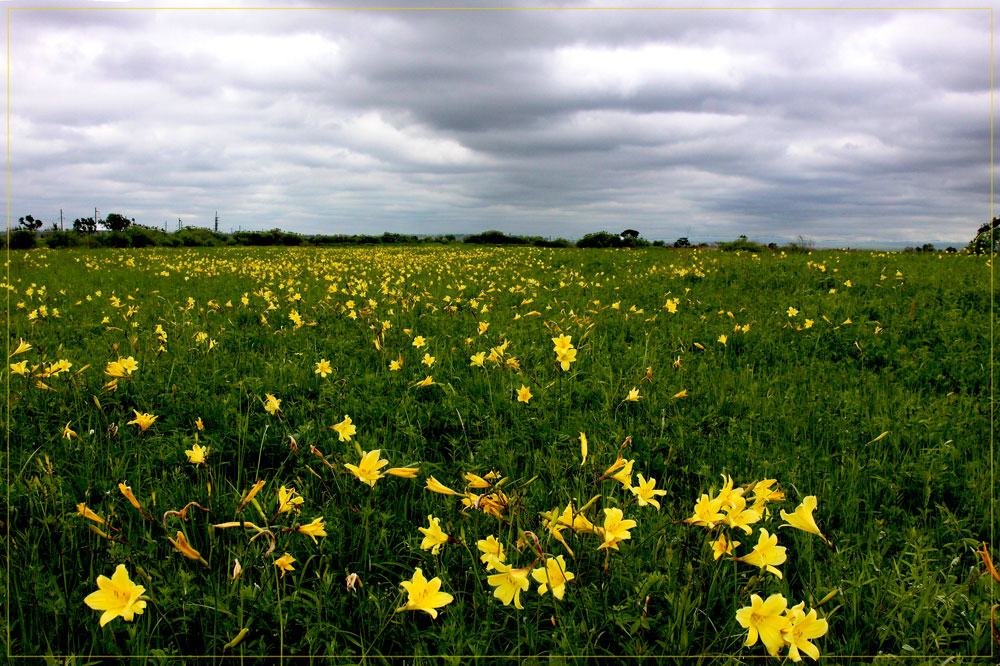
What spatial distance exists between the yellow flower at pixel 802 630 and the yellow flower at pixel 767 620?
0.6 inches

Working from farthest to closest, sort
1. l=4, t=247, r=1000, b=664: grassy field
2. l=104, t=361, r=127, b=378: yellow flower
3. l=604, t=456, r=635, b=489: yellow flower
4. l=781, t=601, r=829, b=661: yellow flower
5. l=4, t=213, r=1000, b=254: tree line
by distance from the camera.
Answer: l=4, t=213, r=1000, b=254: tree line → l=104, t=361, r=127, b=378: yellow flower → l=604, t=456, r=635, b=489: yellow flower → l=4, t=247, r=1000, b=664: grassy field → l=781, t=601, r=829, b=661: yellow flower

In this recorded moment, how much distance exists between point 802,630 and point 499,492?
0.91 metres

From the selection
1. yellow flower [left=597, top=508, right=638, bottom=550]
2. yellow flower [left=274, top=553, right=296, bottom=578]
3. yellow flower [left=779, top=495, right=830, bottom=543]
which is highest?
yellow flower [left=779, top=495, right=830, bottom=543]

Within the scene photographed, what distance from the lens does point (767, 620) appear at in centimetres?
134

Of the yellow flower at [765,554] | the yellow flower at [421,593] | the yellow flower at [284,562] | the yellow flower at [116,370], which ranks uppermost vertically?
the yellow flower at [116,370]

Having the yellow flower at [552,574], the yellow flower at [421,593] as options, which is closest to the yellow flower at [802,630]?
the yellow flower at [552,574]

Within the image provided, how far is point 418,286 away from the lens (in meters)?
9.02

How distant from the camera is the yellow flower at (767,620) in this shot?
1.32 meters

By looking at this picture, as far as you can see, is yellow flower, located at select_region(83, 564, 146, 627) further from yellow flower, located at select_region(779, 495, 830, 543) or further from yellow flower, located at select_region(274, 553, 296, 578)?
yellow flower, located at select_region(779, 495, 830, 543)

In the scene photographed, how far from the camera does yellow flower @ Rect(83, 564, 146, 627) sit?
1.34m

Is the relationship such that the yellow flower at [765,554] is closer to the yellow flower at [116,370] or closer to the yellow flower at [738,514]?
the yellow flower at [738,514]

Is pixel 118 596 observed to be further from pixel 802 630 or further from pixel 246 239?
pixel 246 239

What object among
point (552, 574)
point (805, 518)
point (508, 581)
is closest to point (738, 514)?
point (805, 518)

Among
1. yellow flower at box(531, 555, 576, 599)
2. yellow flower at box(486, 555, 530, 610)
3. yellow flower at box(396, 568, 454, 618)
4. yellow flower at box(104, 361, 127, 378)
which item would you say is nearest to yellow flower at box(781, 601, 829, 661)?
yellow flower at box(531, 555, 576, 599)
